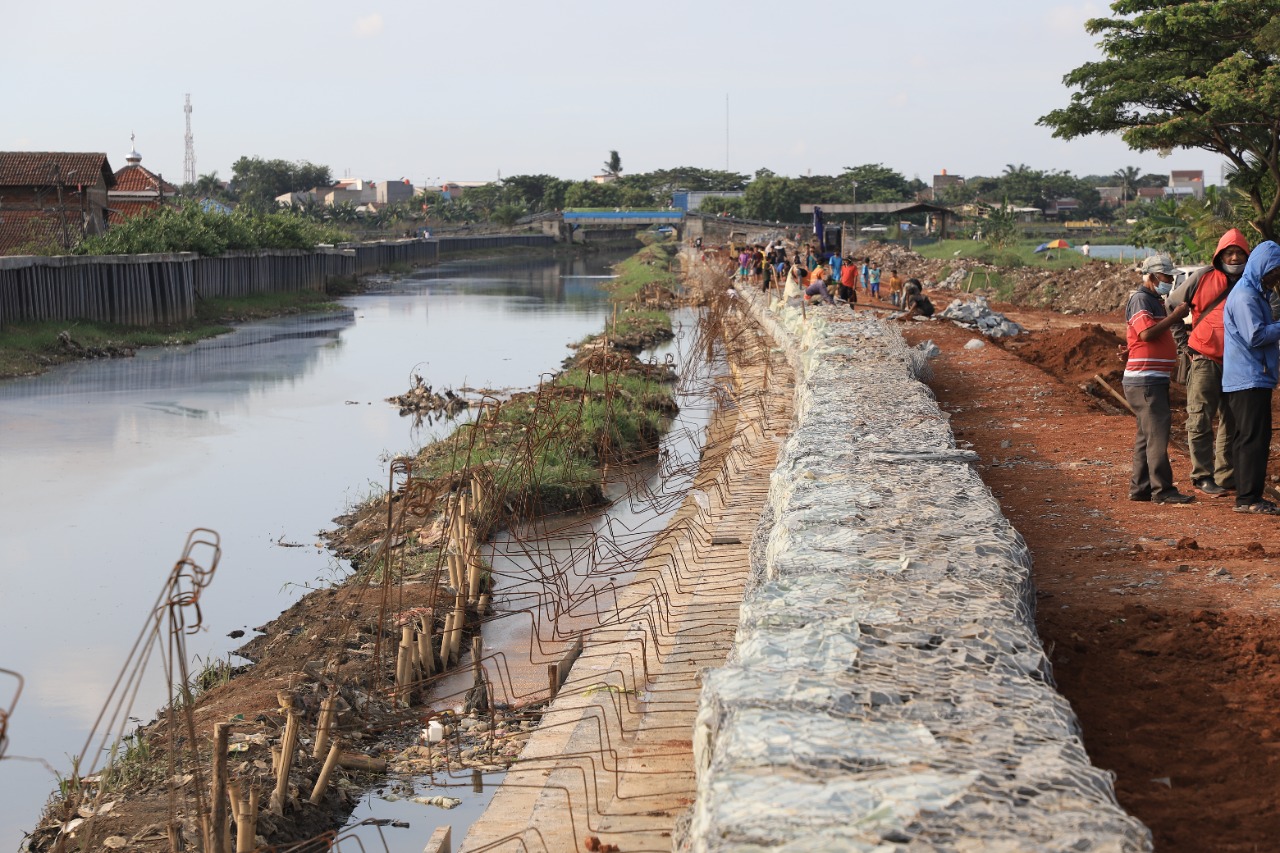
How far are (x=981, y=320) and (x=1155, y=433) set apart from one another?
16.4m

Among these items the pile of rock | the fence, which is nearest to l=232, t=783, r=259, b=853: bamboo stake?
the pile of rock

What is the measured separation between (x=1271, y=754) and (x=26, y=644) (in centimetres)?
933

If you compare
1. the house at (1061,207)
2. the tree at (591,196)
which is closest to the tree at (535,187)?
the tree at (591,196)

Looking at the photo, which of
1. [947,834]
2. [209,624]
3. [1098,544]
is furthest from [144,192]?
[947,834]

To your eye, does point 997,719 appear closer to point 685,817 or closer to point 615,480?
point 685,817

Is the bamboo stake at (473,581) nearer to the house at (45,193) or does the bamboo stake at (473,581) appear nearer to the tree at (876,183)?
the house at (45,193)

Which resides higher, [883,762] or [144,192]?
[144,192]

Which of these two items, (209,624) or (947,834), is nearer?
(947,834)

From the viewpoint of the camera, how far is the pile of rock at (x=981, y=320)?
80.1ft

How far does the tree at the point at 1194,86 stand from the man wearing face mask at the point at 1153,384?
1816 centimetres

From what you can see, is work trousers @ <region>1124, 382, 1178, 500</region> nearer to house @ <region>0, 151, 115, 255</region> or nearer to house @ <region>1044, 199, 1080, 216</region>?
house @ <region>0, 151, 115, 255</region>

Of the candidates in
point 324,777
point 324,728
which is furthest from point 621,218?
point 324,777

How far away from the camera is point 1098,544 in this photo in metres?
7.92

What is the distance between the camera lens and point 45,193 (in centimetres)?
4281
